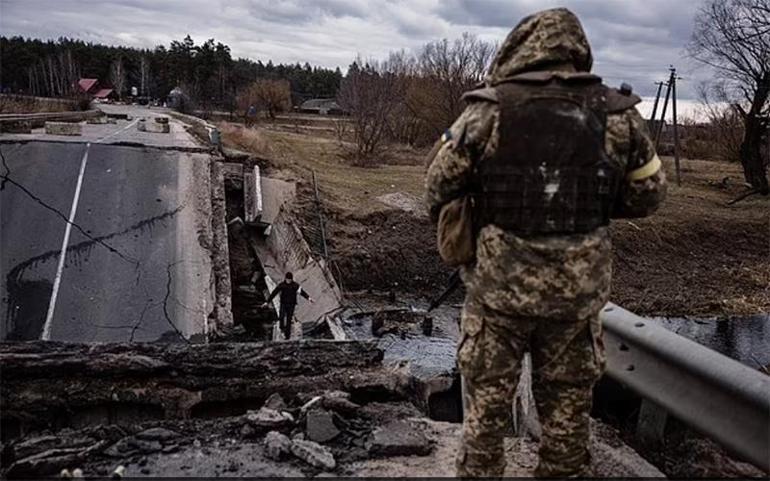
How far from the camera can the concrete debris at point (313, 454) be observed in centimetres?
303

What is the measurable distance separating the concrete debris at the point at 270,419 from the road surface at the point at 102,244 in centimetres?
452

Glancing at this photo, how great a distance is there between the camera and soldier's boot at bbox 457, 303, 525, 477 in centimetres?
271

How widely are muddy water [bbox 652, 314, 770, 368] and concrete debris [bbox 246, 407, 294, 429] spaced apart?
8911 mm

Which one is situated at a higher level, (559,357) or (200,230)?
(559,357)

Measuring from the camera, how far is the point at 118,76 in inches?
2717

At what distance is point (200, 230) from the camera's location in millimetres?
9875

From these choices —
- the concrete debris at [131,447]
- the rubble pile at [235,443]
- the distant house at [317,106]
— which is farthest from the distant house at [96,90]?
the concrete debris at [131,447]

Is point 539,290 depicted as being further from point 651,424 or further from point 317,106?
point 317,106

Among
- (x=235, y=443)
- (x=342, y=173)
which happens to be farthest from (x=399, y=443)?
(x=342, y=173)

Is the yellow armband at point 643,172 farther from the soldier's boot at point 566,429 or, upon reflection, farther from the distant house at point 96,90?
the distant house at point 96,90

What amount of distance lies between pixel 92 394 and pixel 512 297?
2.65 m

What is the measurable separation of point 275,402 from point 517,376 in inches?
61.7

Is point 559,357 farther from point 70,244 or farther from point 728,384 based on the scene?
point 70,244

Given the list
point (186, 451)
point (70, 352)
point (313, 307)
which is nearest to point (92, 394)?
point (70, 352)
